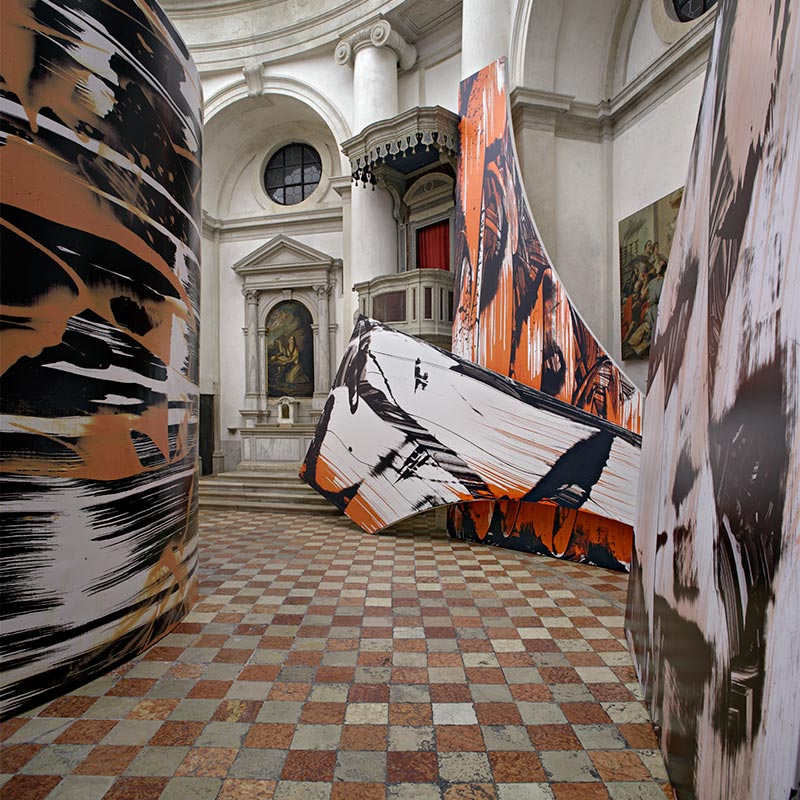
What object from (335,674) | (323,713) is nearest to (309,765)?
(323,713)

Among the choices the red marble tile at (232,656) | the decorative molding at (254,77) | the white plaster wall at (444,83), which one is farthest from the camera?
the decorative molding at (254,77)

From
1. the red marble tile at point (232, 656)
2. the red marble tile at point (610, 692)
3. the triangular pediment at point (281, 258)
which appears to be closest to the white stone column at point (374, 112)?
the triangular pediment at point (281, 258)

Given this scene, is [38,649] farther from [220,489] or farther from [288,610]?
[220,489]

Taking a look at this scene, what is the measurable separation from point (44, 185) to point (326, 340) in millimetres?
10251

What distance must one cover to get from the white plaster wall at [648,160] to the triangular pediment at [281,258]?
22.2 feet

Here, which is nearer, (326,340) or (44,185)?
(44,185)

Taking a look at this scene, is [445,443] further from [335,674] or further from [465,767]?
[465,767]

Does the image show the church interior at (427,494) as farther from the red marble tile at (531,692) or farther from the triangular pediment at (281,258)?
the triangular pediment at (281,258)

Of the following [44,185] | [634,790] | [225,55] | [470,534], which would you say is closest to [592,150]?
[470,534]

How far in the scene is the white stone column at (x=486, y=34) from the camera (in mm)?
7500

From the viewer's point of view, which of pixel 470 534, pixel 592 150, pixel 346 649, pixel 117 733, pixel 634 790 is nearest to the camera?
pixel 634 790

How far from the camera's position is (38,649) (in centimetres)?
228

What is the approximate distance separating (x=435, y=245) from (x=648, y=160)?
420 centimetres

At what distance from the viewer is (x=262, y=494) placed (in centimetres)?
850
